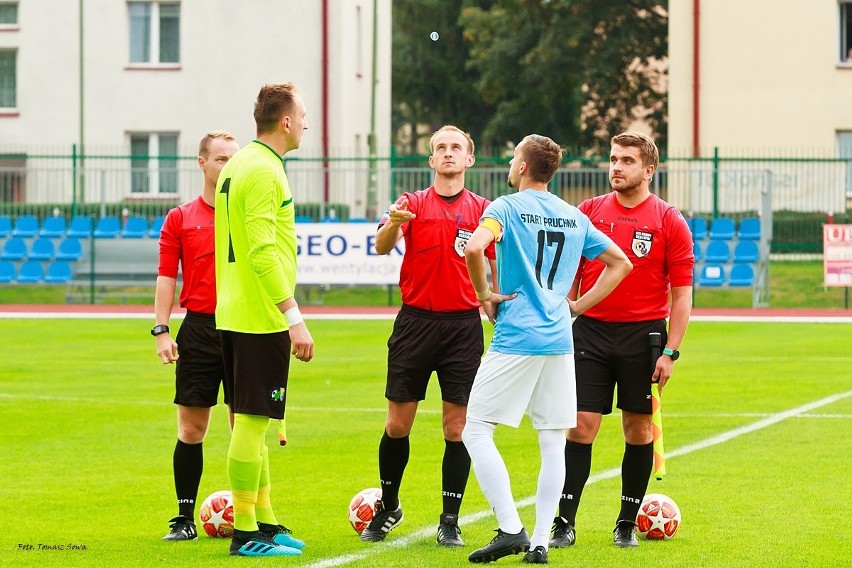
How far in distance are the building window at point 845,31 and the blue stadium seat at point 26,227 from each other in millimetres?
19910

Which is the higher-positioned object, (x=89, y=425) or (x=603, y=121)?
(x=603, y=121)

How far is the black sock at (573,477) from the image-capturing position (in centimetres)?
748

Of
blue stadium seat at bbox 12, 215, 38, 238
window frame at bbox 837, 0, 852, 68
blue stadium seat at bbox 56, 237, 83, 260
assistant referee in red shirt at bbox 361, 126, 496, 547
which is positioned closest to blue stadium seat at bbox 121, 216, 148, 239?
blue stadium seat at bbox 56, 237, 83, 260

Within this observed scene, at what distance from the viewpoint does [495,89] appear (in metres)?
47.0

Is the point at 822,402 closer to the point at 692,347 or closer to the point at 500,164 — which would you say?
the point at 692,347

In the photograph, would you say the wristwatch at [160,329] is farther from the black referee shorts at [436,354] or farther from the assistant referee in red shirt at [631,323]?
the assistant referee in red shirt at [631,323]

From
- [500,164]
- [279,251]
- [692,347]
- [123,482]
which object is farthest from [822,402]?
[500,164]

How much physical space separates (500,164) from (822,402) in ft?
64.6

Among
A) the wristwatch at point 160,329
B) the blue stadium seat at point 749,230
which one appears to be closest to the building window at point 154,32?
the blue stadium seat at point 749,230

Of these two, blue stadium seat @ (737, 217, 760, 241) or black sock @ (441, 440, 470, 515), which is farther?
blue stadium seat @ (737, 217, 760, 241)

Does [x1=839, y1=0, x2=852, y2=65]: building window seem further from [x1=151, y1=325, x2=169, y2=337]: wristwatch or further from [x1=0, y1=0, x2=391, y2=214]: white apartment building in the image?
[x1=151, y1=325, x2=169, y2=337]: wristwatch

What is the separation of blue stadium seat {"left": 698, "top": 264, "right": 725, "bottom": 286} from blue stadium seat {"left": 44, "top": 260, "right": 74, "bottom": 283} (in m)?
12.0

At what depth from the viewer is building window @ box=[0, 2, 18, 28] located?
37812 millimetres

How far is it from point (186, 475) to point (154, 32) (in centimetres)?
3106
